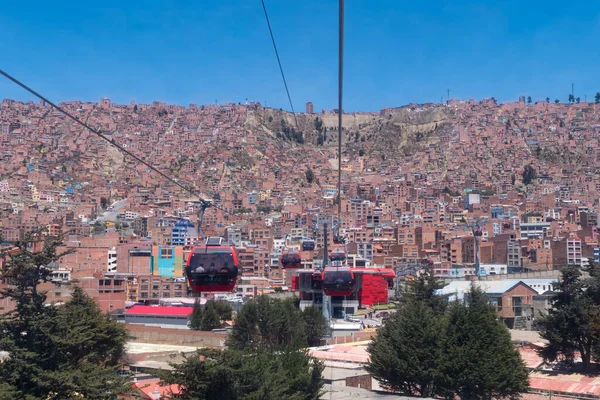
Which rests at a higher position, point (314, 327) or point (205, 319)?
point (205, 319)

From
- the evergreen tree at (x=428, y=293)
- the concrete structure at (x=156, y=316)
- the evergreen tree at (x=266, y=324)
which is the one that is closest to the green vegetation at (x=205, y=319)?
the concrete structure at (x=156, y=316)

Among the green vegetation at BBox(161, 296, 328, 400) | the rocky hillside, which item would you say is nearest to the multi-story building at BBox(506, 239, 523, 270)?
the green vegetation at BBox(161, 296, 328, 400)

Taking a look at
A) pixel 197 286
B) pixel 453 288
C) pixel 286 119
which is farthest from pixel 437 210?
pixel 197 286

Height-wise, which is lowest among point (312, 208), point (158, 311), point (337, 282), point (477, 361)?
point (158, 311)

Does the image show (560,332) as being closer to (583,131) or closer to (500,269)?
(500,269)

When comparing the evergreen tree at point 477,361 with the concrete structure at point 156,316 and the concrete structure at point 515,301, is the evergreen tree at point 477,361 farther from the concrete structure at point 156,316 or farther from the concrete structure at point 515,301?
the concrete structure at point 156,316

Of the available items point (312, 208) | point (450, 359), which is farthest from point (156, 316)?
point (312, 208)

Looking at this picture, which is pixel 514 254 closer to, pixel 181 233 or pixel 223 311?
pixel 181 233

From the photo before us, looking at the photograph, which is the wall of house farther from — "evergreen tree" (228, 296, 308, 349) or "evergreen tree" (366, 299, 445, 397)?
"evergreen tree" (366, 299, 445, 397)
